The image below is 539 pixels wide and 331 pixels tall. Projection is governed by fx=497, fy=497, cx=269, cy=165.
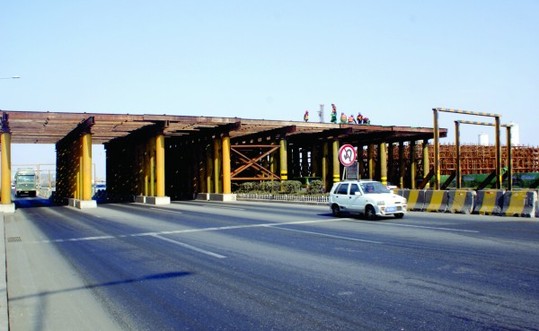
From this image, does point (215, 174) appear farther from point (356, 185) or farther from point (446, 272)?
point (446, 272)

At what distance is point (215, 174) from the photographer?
147 ft

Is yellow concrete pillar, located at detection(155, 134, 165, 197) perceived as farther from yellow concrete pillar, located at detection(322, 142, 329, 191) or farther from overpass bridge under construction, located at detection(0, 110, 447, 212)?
yellow concrete pillar, located at detection(322, 142, 329, 191)

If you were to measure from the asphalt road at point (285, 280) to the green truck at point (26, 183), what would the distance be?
6294cm

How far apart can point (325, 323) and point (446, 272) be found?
371 centimetres

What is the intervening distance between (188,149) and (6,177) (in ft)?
73.5

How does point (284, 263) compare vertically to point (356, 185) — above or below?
below

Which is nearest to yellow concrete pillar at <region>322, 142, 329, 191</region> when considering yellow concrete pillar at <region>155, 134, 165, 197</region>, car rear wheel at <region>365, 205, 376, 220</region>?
yellow concrete pillar at <region>155, 134, 165, 197</region>

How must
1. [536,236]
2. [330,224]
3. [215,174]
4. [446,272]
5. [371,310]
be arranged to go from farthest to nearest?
[215,174], [330,224], [536,236], [446,272], [371,310]

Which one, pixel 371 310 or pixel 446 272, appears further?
pixel 446 272

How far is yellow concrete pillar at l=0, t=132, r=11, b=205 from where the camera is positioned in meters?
33.4

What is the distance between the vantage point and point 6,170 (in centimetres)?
3378

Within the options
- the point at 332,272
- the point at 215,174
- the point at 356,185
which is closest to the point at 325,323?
the point at 332,272

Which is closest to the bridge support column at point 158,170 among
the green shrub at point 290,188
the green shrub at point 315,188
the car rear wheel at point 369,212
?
the green shrub at point 290,188

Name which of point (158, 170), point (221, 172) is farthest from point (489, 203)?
point (221, 172)
